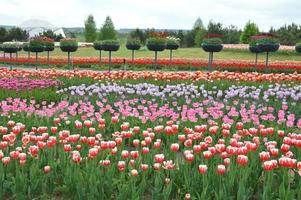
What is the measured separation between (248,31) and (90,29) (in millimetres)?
19604

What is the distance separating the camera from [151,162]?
180 inches

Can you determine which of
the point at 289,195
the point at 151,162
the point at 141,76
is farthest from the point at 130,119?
the point at 141,76

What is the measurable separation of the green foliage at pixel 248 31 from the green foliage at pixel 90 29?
59.6 ft

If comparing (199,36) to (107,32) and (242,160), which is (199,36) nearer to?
(107,32)

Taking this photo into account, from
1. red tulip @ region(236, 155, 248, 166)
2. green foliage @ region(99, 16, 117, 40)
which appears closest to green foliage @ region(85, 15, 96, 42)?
green foliage @ region(99, 16, 117, 40)

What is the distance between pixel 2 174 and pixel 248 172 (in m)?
2.06

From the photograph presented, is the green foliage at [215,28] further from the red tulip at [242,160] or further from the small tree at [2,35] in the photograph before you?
the red tulip at [242,160]

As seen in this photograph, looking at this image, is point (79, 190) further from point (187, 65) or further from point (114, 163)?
point (187, 65)

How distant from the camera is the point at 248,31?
46219 mm

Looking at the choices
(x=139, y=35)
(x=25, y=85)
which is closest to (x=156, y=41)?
(x=25, y=85)

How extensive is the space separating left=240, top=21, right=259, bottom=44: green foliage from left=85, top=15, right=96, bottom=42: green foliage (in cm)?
1818

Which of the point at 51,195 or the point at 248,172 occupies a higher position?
the point at 248,172

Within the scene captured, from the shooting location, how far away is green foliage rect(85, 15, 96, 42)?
5709 cm

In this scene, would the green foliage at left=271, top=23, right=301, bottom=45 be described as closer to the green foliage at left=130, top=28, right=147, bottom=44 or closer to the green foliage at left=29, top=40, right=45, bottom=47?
the green foliage at left=130, top=28, right=147, bottom=44
